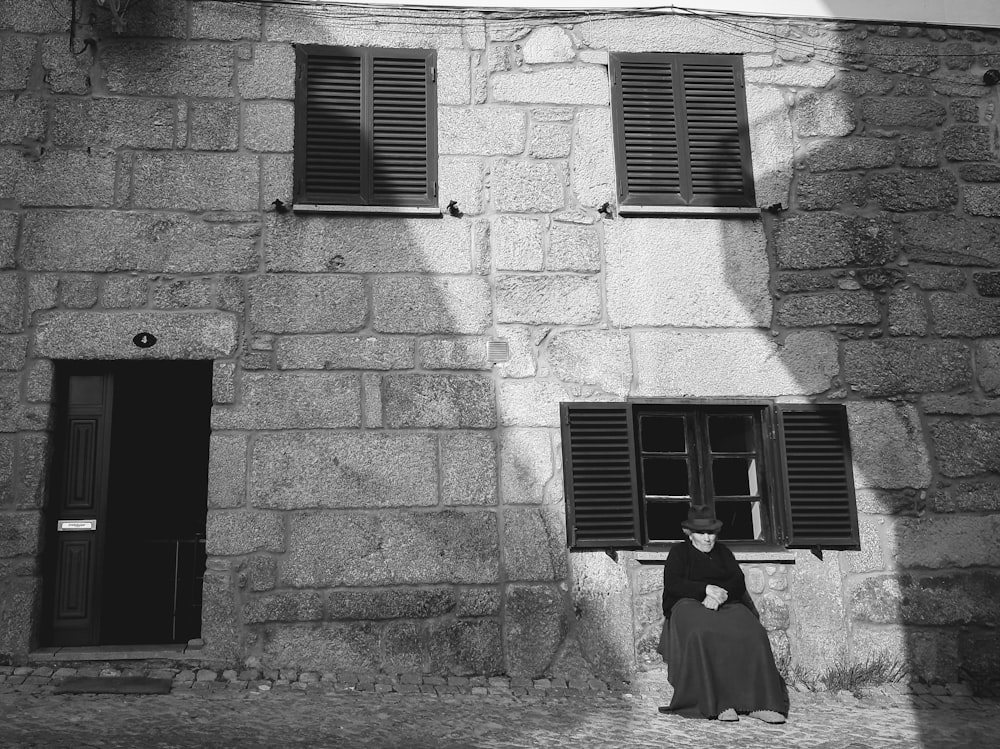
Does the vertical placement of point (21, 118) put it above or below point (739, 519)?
above

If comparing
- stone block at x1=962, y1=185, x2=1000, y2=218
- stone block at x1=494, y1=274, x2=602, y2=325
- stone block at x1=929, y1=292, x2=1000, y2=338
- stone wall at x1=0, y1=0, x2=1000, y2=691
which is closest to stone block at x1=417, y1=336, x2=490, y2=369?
stone wall at x1=0, y1=0, x2=1000, y2=691

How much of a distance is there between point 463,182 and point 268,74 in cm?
143

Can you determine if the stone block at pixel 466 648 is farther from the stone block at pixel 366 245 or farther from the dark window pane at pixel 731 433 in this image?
the stone block at pixel 366 245

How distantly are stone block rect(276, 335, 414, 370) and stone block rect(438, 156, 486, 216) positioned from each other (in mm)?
967

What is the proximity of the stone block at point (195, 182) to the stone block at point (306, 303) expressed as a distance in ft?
1.79

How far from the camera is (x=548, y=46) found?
5.92 m

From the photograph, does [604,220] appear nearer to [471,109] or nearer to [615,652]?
[471,109]

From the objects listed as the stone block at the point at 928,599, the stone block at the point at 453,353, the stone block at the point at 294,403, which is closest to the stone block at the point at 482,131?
the stone block at the point at 453,353

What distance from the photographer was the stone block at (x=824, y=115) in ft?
19.6

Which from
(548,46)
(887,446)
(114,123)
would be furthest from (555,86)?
(887,446)

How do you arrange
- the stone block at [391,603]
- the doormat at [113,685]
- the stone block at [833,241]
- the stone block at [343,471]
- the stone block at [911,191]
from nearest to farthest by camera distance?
the doormat at [113,685]
the stone block at [391,603]
the stone block at [343,471]
the stone block at [833,241]
the stone block at [911,191]

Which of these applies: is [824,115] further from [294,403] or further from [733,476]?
[294,403]

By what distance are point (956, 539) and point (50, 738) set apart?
5124mm

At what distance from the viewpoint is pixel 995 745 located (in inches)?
168
